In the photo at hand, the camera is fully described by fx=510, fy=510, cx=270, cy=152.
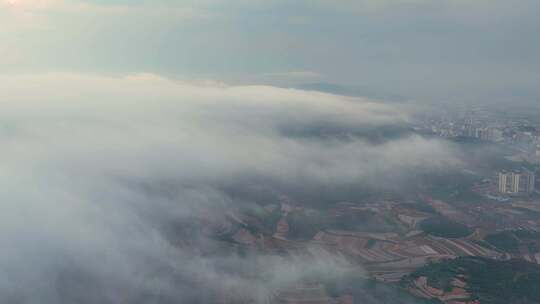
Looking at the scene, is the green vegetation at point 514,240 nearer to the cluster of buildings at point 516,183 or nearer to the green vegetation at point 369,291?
the green vegetation at point 369,291

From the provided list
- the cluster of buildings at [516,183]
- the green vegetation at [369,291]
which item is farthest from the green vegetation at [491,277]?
the cluster of buildings at [516,183]

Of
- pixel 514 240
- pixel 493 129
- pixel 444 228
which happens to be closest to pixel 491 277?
pixel 514 240

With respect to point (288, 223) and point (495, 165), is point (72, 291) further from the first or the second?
point (495, 165)

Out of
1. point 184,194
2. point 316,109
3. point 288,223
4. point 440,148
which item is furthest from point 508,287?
point 316,109

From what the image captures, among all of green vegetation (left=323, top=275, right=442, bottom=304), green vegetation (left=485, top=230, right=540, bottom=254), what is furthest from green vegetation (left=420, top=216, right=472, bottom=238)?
green vegetation (left=323, top=275, right=442, bottom=304)

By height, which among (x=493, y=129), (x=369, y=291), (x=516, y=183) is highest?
(x=493, y=129)

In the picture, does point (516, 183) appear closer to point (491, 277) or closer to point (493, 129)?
point (491, 277)
